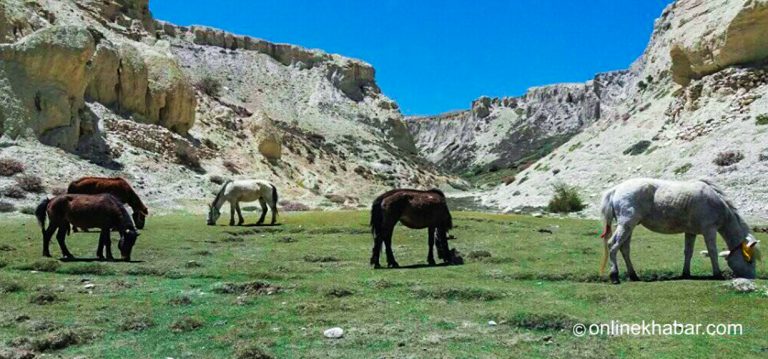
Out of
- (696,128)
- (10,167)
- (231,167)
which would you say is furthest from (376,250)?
(231,167)

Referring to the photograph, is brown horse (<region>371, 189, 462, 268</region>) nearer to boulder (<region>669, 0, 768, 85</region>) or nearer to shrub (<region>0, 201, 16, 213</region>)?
shrub (<region>0, 201, 16, 213</region>)

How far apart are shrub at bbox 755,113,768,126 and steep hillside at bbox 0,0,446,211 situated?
3052 cm

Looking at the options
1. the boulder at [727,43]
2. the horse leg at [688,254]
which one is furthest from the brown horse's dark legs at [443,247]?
the boulder at [727,43]

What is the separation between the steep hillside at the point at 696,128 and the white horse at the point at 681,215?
18.8 metres

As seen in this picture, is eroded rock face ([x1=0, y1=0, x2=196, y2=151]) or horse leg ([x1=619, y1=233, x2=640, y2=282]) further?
eroded rock face ([x1=0, y1=0, x2=196, y2=151])

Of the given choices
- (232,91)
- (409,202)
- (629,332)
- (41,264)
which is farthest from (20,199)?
(232,91)

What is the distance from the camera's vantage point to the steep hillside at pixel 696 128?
3575 centimetres

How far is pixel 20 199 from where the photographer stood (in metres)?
31.4

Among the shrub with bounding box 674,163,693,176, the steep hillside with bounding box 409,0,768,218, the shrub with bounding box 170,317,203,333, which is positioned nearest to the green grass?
the shrub with bounding box 170,317,203,333

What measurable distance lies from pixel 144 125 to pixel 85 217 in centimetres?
3755

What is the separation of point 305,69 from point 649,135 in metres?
86.7

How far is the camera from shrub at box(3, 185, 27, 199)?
3136 centimetres

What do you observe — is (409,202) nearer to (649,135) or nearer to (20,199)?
(20,199)

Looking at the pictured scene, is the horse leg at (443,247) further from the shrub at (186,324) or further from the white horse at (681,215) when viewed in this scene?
the shrub at (186,324)
